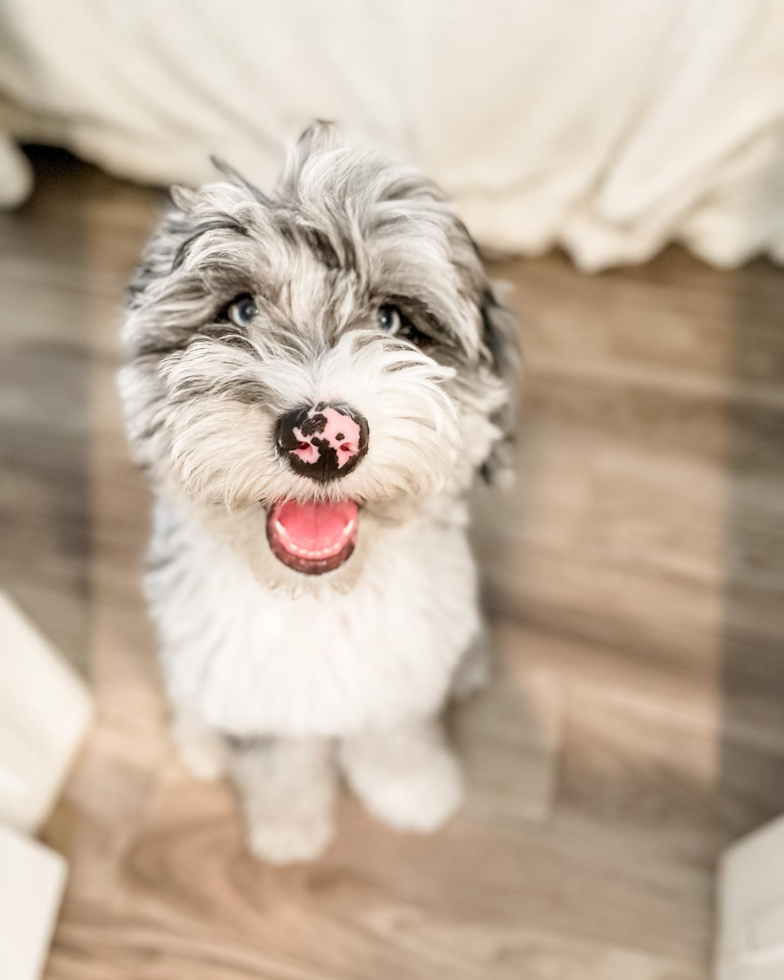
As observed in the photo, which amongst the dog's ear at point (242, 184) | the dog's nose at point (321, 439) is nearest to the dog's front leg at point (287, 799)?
the dog's nose at point (321, 439)

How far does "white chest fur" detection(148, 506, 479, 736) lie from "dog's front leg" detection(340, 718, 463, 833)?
0.19m

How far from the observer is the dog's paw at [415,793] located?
4.47 feet

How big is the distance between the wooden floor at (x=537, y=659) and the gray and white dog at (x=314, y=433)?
0.30 metres

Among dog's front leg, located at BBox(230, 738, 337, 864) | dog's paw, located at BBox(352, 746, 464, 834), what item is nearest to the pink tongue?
dog's front leg, located at BBox(230, 738, 337, 864)

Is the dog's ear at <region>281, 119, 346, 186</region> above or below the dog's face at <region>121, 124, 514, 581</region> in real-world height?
above

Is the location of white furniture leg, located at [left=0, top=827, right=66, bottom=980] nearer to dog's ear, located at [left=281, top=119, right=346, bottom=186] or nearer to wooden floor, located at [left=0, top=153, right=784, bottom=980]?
wooden floor, located at [left=0, top=153, right=784, bottom=980]

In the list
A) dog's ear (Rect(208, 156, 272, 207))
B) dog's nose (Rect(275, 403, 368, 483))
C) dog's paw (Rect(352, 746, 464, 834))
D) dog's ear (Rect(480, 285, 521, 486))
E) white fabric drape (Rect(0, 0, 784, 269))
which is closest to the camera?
dog's nose (Rect(275, 403, 368, 483))

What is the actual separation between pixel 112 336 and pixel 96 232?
1.15ft

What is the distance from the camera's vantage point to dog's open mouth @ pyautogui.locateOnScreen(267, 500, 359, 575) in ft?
3.00

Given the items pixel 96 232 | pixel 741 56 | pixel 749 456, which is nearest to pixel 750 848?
pixel 749 456

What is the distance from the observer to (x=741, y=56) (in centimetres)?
168

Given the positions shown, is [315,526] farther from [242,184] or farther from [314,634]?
[242,184]

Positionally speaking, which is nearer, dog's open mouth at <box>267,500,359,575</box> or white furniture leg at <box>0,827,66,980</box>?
dog's open mouth at <box>267,500,359,575</box>

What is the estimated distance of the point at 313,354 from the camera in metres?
0.87
